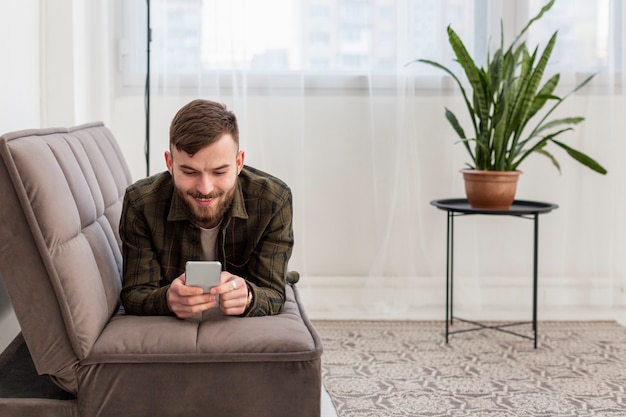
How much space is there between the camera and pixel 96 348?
1762 mm

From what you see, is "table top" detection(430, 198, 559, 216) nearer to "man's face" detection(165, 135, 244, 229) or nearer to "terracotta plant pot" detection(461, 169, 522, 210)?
"terracotta plant pot" detection(461, 169, 522, 210)

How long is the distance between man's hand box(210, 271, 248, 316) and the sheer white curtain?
5.80 ft

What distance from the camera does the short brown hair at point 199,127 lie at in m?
1.91

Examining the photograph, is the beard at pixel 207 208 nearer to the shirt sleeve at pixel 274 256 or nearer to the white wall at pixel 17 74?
the shirt sleeve at pixel 274 256

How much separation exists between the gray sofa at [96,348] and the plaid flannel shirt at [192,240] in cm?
19

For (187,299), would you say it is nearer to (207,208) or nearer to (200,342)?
(200,342)

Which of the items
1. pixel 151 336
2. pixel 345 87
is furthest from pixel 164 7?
pixel 151 336

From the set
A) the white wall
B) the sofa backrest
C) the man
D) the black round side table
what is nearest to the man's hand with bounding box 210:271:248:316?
the man

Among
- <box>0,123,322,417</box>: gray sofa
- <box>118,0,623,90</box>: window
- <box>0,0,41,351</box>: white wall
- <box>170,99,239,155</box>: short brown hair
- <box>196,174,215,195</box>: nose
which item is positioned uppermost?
<box>118,0,623,90</box>: window

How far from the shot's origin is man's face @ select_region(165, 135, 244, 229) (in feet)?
6.29

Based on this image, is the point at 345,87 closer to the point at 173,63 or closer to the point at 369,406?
the point at 173,63

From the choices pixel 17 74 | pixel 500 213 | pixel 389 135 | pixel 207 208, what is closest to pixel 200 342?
pixel 207 208

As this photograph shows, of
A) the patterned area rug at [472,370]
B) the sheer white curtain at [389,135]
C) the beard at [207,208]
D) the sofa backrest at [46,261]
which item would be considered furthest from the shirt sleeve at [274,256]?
the sheer white curtain at [389,135]

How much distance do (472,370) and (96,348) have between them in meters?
1.57
